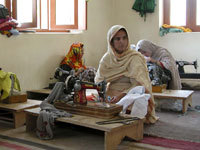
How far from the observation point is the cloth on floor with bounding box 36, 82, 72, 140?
2.91 meters

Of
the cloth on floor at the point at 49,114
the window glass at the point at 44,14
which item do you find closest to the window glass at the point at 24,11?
the window glass at the point at 44,14

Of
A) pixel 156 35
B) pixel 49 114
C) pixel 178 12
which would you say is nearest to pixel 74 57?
pixel 156 35

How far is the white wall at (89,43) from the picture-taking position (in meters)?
4.80

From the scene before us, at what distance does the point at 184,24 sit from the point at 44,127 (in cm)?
504

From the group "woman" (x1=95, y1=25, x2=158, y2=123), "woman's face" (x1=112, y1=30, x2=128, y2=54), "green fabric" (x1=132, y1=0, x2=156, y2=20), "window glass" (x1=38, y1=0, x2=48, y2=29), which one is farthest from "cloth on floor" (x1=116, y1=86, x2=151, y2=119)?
"green fabric" (x1=132, y1=0, x2=156, y2=20)

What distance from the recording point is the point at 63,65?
17.9 feet

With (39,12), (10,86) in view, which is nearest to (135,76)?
(10,86)

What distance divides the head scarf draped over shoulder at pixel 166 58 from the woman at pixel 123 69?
1481mm

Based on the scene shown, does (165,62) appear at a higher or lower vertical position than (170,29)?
lower

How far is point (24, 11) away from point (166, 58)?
237cm

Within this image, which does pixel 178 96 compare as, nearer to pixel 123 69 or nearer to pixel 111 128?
pixel 123 69

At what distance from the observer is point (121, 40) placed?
344cm

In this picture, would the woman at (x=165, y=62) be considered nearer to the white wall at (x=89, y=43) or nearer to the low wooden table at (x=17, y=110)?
the white wall at (x=89, y=43)

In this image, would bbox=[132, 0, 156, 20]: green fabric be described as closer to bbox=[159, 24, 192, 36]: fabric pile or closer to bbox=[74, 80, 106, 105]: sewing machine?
bbox=[159, 24, 192, 36]: fabric pile
